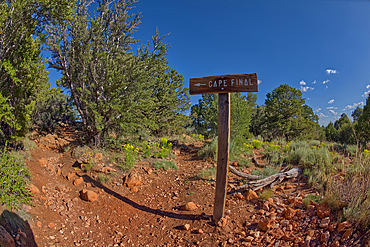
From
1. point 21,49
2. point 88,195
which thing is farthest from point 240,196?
point 21,49

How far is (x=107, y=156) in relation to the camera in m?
6.33

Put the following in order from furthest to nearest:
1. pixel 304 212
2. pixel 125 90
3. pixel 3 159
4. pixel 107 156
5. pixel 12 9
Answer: pixel 125 90 < pixel 107 156 < pixel 12 9 < pixel 3 159 < pixel 304 212

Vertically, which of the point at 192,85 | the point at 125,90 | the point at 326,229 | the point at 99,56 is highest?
the point at 99,56

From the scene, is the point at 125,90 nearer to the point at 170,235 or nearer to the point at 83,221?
the point at 83,221

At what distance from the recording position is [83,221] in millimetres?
3762

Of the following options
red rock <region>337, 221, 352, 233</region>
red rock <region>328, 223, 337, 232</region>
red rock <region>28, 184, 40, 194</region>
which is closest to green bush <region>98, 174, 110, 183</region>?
red rock <region>28, 184, 40, 194</region>

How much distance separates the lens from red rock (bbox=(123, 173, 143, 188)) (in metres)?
5.21

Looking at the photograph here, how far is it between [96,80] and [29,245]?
501 centimetres

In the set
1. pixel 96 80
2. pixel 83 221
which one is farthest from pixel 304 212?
pixel 96 80

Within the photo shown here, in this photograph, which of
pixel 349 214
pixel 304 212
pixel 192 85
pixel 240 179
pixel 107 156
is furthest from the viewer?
pixel 107 156

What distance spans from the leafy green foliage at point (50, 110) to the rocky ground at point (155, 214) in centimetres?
358

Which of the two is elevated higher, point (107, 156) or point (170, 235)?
point (107, 156)

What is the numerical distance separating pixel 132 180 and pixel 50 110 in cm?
774

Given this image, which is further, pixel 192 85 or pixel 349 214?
pixel 192 85
